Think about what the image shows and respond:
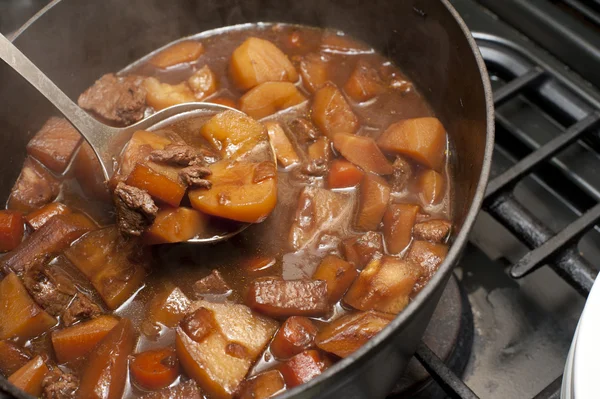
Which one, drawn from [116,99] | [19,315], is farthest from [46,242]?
[116,99]

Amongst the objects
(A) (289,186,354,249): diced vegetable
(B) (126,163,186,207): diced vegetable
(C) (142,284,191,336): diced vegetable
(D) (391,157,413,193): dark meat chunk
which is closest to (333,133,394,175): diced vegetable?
(D) (391,157,413,193): dark meat chunk

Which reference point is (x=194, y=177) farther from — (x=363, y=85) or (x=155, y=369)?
(x=363, y=85)

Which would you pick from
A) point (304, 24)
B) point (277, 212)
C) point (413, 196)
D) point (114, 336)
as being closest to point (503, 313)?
point (413, 196)

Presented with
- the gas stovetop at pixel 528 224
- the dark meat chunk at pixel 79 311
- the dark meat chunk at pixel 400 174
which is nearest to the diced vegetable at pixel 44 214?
the dark meat chunk at pixel 79 311

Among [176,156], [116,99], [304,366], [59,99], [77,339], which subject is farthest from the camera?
[116,99]

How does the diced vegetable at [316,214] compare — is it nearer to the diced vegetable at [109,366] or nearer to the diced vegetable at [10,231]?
the diced vegetable at [109,366]
